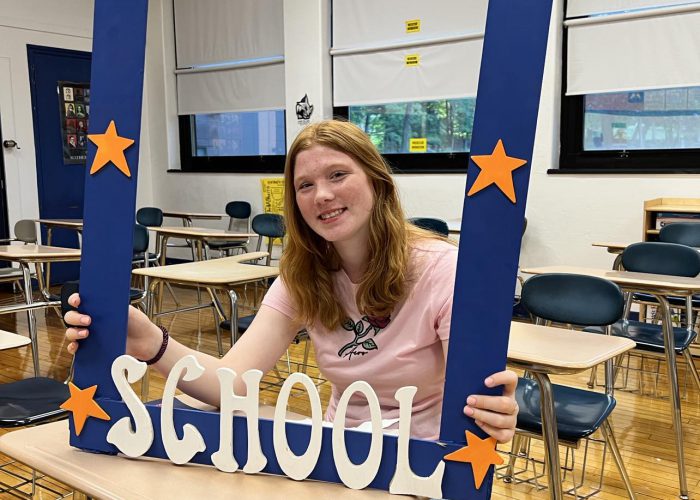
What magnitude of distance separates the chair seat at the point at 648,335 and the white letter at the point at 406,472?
7.08 feet

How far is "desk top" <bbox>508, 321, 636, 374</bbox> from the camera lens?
1701mm

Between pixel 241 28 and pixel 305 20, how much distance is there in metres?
0.92

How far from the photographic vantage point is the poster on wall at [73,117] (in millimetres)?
6727

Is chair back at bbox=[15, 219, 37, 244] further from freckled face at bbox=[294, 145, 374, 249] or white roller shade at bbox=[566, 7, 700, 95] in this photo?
freckled face at bbox=[294, 145, 374, 249]

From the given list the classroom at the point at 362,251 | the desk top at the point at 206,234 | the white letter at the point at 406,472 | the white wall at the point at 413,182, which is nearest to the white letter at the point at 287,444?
the classroom at the point at 362,251

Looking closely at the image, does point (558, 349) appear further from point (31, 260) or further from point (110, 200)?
point (31, 260)

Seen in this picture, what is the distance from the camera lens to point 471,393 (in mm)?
915

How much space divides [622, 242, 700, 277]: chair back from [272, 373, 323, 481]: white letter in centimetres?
281

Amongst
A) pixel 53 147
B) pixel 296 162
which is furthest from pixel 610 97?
pixel 53 147

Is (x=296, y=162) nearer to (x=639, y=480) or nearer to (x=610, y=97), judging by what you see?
(x=639, y=480)

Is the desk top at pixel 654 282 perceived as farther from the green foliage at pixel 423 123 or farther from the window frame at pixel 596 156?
the green foliage at pixel 423 123

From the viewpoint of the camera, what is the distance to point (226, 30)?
21.8 feet

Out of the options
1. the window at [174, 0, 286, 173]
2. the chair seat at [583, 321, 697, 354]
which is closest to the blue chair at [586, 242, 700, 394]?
the chair seat at [583, 321, 697, 354]

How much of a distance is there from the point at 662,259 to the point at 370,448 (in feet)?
9.27
